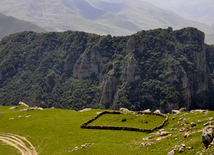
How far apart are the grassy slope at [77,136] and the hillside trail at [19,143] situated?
46.8 inches

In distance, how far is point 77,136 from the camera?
5447 centimetres

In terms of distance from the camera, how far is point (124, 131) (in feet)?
182

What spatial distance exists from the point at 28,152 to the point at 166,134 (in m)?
30.2

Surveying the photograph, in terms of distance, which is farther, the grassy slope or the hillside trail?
the hillside trail

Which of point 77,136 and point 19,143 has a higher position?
point 77,136

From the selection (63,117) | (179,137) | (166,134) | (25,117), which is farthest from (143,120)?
(25,117)

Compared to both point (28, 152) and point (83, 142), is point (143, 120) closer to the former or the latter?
point (83, 142)

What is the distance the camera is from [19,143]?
176 feet

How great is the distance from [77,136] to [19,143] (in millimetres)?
14107

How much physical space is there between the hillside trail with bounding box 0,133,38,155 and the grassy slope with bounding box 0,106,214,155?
1.19m

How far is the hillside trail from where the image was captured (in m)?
49.4

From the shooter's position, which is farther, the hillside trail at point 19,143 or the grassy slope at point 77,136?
the hillside trail at point 19,143

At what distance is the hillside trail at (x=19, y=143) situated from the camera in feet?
162

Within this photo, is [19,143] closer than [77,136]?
Yes
